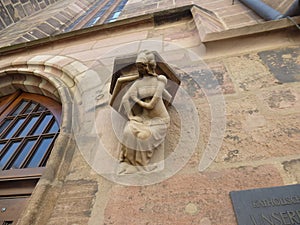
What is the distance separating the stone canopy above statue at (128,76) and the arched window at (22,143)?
0.91 meters

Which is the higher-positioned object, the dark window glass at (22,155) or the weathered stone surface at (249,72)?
the weathered stone surface at (249,72)

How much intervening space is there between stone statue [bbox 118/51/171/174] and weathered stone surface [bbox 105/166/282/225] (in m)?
0.14

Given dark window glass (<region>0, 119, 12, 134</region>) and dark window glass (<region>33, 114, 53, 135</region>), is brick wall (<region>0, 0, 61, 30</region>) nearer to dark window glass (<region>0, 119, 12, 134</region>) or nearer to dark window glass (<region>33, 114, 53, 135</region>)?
dark window glass (<region>0, 119, 12, 134</region>)

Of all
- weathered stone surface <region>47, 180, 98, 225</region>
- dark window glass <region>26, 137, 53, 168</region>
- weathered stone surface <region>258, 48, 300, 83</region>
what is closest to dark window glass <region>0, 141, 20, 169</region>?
dark window glass <region>26, 137, 53, 168</region>

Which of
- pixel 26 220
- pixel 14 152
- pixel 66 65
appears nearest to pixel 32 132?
pixel 14 152

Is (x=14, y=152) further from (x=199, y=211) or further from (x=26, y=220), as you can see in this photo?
(x=199, y=211)

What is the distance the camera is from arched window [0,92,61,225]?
161 cm

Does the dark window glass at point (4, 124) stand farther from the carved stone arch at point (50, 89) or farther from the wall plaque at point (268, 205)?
the wall plaque at point (268, 205)

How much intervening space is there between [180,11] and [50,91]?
1.87 meters

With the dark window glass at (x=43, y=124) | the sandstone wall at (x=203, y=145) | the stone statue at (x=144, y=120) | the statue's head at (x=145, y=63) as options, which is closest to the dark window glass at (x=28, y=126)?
the dark window glass at (x=43, y=124)

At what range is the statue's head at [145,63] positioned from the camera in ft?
4.07

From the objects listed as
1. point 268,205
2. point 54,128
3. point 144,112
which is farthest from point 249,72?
point 54,128

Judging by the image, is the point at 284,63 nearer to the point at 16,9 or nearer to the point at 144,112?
the point at 144,112

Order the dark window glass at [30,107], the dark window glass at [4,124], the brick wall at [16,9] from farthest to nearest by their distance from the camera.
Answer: the brick wall at [16,9] < the dark window glass at [30,107] < the dark window glass at [4,124]
